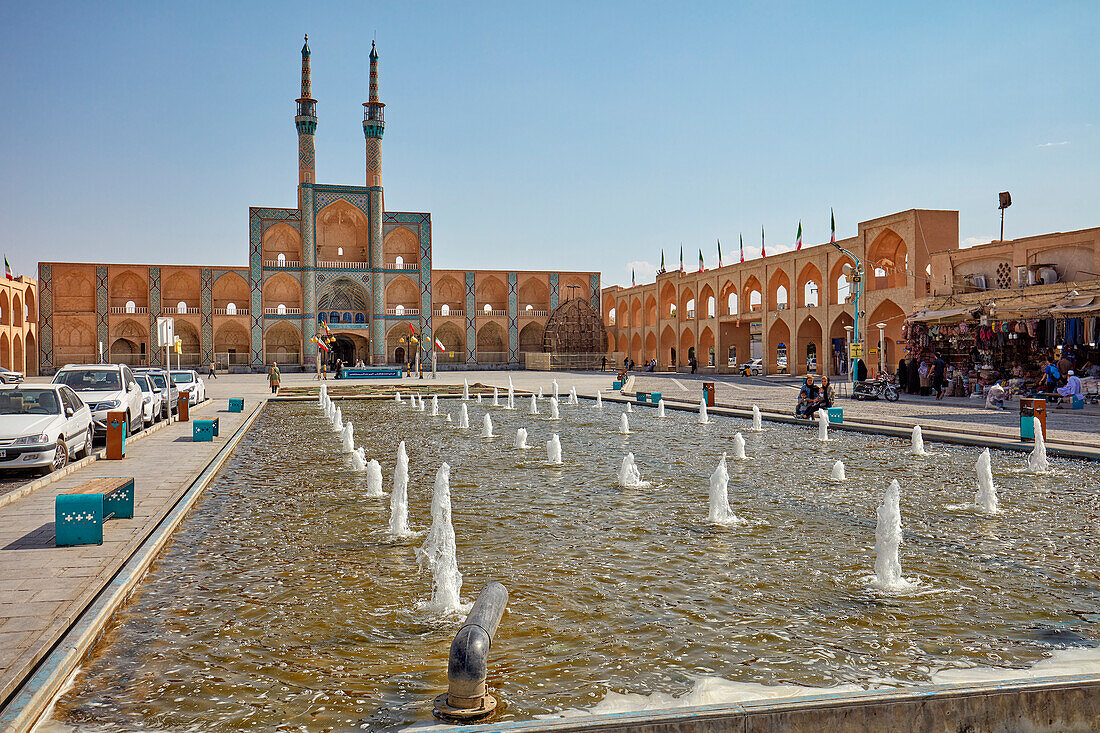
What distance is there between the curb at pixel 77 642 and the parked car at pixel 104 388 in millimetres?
6617

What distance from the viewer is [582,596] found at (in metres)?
4.57

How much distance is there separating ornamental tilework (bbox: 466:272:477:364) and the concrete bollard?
51.3 metres

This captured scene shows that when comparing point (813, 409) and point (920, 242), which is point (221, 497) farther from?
point (920, 242)

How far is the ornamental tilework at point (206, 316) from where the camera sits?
4878 cm

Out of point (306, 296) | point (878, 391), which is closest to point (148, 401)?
point (878, 391)

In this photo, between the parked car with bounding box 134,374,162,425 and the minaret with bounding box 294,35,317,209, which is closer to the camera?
the parked car with bounding box 134,374,162,425

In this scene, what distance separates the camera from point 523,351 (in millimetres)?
57781

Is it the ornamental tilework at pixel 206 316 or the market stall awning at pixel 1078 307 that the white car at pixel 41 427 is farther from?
the ornamental tilework at pixel 206 316

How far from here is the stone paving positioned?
3.56 meters

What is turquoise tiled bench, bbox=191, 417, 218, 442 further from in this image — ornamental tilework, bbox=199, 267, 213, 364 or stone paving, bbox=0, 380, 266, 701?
ornamental tilework, bbox=199, 267, 213, 364

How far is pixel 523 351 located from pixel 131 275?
83.4 ft

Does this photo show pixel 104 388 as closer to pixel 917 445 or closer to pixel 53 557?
pixel 53 557

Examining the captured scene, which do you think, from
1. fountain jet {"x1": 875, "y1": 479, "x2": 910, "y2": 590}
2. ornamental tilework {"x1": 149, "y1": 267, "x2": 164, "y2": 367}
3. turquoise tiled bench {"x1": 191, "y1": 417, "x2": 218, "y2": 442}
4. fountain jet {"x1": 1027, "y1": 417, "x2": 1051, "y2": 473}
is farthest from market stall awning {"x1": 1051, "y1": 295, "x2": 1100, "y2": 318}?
ornamental tilework {"x1": 149, "y1": 267, "x2": 164, "y2": 367}

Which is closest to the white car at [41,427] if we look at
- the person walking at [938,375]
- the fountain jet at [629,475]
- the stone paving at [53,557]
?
the stone paving at [53,557]
